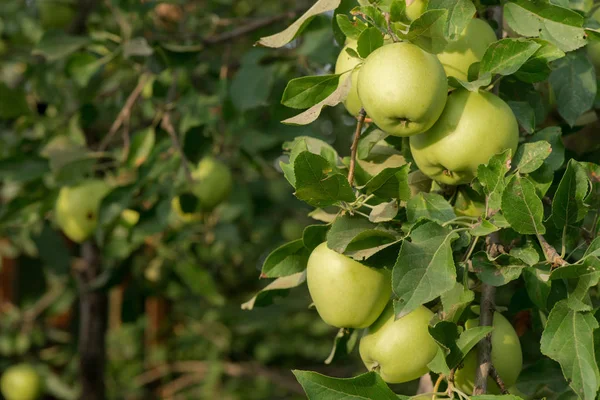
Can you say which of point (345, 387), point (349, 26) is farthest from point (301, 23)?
point (345, 387)

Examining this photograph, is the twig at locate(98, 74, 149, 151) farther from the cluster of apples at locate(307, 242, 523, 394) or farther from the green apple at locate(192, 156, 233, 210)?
the cluster of apples at locate(307, 242, 523, 394)

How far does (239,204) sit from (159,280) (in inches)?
15.6

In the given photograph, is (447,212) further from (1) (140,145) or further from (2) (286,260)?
(1) (140,145)

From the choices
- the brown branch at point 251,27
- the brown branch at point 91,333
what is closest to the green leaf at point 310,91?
the brown branch at point 251,27

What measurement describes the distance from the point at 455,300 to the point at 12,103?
4.90 ft

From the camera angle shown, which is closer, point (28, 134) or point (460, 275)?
point (460, 275)

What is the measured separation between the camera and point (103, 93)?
180cm

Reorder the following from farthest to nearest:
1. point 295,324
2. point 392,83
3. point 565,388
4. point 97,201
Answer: point 295,324 → point 97,201 → point 565,388 → point 392,83

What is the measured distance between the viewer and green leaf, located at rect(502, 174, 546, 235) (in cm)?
66

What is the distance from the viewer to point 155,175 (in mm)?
1409

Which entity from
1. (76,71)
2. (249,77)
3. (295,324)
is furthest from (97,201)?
(295,324)

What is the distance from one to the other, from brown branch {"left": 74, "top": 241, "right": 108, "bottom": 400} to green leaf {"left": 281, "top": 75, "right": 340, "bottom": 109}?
157cm

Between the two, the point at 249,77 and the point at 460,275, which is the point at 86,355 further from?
the point at 460,275

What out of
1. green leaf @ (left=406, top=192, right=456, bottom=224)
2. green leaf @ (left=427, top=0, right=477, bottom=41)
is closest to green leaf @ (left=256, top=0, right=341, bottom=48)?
green leaf @ (left=427, top=0, right=477, bottom=41)
